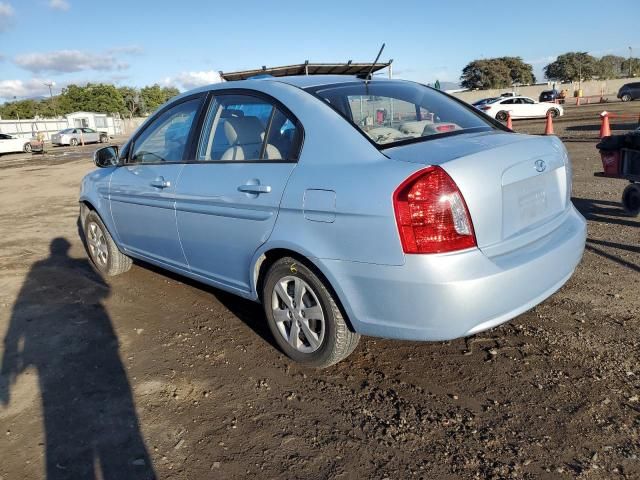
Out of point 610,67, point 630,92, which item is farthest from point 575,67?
point 630,92

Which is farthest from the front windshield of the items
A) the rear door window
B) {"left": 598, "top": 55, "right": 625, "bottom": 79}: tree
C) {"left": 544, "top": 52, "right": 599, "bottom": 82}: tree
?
{"left": 598, "top": 55, "right": 625, "bottom": 79}: tree

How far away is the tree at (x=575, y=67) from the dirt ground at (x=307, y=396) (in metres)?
99.4

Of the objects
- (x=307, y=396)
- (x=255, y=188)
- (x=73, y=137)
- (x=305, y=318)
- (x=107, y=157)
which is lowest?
(x=307, y=396)

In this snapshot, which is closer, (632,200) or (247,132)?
(247,132)

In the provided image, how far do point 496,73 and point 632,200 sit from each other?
86.4 m

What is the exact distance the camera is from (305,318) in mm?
3158

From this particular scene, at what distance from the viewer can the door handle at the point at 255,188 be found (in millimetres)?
3135

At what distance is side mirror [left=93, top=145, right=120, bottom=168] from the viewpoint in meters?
4.86

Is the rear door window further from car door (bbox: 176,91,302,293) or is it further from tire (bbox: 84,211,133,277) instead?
tire (bbox: 84,211,133,277)

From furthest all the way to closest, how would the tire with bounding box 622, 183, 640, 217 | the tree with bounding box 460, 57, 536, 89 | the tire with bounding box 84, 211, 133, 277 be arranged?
the tree with bounding box 460, 57, 536, 89
the tire with bounding box 622, 183, 640, 217
the tire with bounding box 84, 211, 133, 277

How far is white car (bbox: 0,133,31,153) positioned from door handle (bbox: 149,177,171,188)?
34.8m

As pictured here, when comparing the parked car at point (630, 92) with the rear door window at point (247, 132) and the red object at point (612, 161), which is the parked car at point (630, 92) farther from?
the rear door window at point (247, 132)

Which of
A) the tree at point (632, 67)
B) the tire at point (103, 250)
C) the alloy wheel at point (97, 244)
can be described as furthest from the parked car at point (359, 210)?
the tree at point (632, 67)

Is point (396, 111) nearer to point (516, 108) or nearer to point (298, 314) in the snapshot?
point (298, 314)
